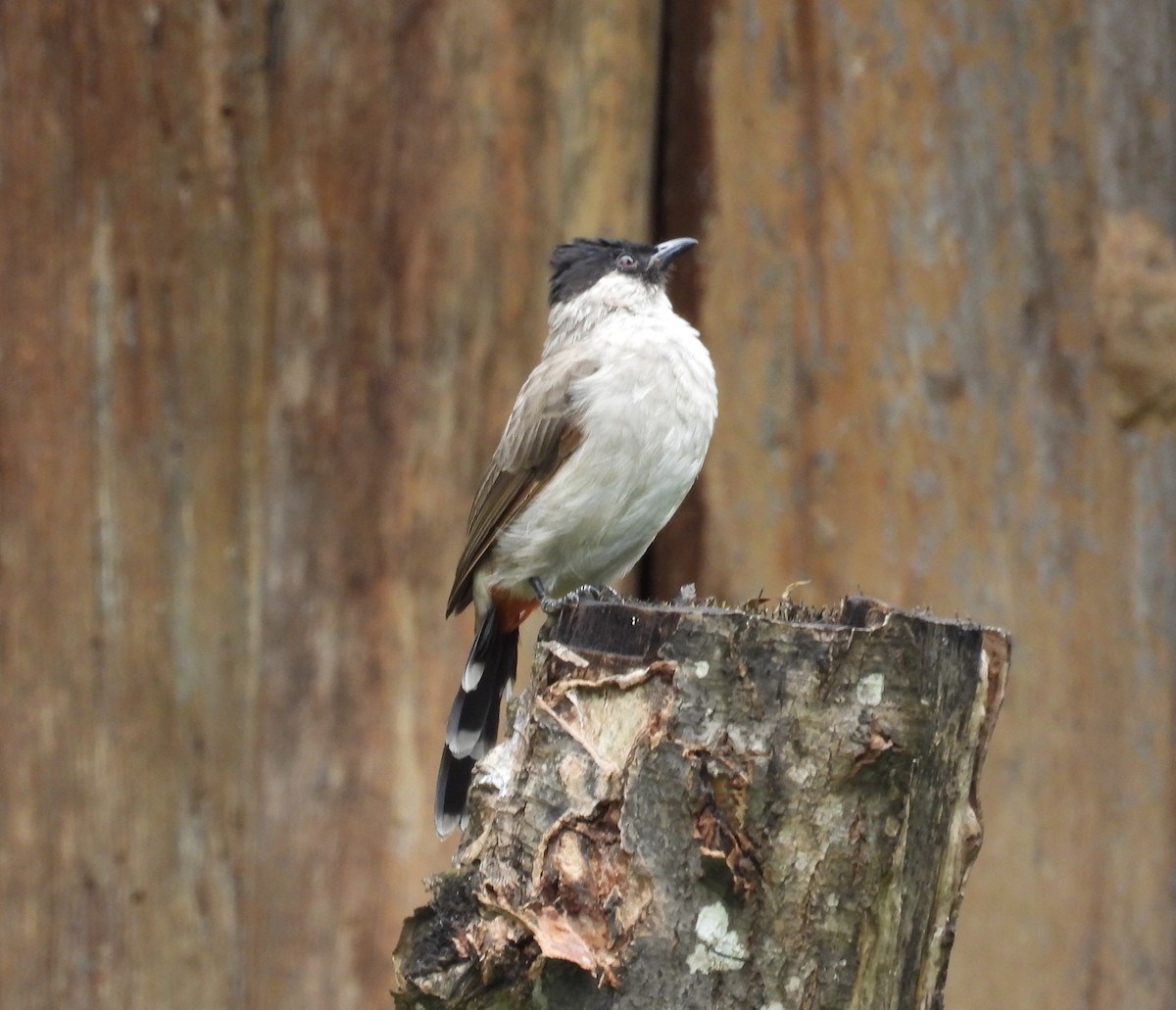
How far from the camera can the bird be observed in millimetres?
3869

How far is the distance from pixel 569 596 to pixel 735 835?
0.91 meters

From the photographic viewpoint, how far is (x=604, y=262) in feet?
13.6

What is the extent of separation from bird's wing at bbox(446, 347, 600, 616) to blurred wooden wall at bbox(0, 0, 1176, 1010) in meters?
0.30

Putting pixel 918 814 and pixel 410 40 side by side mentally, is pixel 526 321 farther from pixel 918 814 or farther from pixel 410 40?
pixel 918 814

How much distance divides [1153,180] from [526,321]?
71.6 inches

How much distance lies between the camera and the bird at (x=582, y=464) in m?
3.87

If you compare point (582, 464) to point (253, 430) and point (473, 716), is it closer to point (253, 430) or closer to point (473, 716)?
point (473, 716)

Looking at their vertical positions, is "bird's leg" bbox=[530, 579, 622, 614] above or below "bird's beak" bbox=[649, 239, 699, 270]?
below

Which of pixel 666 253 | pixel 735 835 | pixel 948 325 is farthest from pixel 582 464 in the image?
pixel 735 835

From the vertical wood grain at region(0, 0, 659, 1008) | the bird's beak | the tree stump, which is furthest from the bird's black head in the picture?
the tree stump

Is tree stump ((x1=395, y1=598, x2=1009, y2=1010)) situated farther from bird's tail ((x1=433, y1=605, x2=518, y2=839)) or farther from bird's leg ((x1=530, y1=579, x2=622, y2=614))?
bird's tail ((x1=433, y1=605, x2=518, y2=839))

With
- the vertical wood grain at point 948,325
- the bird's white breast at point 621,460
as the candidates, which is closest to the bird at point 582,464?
the bird's white breast at point 621,460

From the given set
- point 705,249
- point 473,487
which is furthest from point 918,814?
point 705,249

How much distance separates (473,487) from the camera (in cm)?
429
